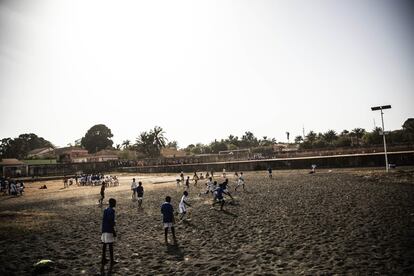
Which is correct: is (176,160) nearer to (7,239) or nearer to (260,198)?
(260,198)

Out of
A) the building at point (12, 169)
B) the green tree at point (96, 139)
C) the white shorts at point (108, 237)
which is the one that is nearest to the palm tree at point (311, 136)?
the building at point (12, 169)

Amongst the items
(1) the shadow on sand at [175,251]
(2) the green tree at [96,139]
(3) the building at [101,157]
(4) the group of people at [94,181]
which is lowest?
(1) the shadow on sand at [175,251]

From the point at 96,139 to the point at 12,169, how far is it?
189ft

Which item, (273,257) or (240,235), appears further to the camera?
(240,235)

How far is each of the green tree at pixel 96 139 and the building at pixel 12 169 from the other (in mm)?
54166

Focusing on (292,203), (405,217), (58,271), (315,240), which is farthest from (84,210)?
(405,217)

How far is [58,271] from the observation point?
878 cm

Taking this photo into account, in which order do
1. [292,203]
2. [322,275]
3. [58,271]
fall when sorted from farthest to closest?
[292,203], [58,271], [322,275]

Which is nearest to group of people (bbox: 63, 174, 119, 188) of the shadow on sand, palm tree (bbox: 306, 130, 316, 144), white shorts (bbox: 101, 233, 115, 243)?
the shadow on sand

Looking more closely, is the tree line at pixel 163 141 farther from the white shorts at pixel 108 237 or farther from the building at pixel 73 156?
the white shorts at pixel 108 237

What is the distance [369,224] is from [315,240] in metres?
3.46

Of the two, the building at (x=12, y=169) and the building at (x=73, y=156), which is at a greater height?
the building at (x=73, y=156)

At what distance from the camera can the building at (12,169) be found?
7072 centimetres

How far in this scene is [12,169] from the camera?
238 ft
